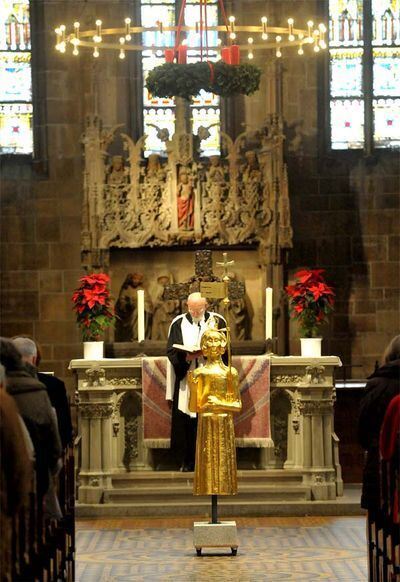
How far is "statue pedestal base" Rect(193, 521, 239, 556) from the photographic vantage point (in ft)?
35.4

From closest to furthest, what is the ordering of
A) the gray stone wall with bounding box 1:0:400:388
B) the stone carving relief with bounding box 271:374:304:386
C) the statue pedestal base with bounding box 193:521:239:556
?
the statue pedestal base with bounding box 193:521:239:556, the stone carving relief with bounding box 271:374:304:386, the gray stone wall with bounding box 1:0:400:388

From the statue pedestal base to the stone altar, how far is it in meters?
2.45

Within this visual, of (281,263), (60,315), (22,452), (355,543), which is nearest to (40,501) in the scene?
(22,452)

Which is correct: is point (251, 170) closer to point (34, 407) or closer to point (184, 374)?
point (184, 374)

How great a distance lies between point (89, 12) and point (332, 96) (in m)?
3.30

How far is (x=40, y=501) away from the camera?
7098mm

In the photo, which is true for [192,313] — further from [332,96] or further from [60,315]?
[332,96]

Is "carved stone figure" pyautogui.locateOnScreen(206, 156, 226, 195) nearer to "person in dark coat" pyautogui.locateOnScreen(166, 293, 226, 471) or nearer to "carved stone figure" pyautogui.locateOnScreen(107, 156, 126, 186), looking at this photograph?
"carved stone figure" pyautogui.locateOnScreen(107, 156, 126, 186)

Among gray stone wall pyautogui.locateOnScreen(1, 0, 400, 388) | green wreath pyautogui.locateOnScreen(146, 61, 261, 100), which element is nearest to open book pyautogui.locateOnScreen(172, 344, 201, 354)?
green wreath pyautogui.locateOnScreen(146, 61, 261, 100)

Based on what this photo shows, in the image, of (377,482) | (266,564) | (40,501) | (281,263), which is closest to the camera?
(40,501)

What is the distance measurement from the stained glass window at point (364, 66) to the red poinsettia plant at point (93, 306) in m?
5.29

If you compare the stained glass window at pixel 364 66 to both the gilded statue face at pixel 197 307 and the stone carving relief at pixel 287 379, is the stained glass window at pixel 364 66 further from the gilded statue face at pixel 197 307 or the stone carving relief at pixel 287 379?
the gilded statue face at pixel 197 307

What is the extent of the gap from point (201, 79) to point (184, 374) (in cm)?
278

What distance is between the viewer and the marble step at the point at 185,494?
43.1 feet
